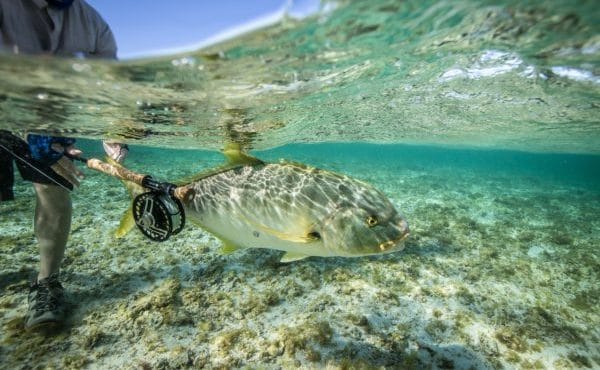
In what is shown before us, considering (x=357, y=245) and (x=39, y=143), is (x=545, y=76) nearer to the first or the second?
(x=357, y=245)

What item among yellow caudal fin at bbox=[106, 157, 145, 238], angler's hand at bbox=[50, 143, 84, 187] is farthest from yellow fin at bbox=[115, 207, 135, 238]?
angler's hand at bbox=[50, 143, 84, 187]

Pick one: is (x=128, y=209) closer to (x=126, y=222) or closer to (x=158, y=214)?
(x=126, y=222)

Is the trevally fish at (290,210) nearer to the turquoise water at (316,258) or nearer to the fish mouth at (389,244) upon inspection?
the fish mouth at (389,244)

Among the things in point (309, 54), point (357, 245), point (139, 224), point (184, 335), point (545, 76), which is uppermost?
point (545, 76)

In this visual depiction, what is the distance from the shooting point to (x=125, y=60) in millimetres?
4871

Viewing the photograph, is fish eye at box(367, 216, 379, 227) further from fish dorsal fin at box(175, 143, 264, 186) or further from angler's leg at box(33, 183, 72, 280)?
angler's leg at box(33, 183, 72, 280)

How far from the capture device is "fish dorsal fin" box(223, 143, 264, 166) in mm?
3707

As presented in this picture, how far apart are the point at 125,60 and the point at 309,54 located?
3151mm

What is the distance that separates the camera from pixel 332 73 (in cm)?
675

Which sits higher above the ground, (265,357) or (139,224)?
(139,224)

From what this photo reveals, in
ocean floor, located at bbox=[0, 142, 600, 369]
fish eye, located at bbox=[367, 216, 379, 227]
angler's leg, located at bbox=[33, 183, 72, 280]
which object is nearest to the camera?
fish eye, located at bbox=[367, 216, 379, 227]

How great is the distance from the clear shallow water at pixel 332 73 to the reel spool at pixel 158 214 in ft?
8.46

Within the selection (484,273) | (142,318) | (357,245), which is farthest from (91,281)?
(484,273)

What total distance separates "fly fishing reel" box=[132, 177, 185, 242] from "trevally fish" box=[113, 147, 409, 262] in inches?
4.8
